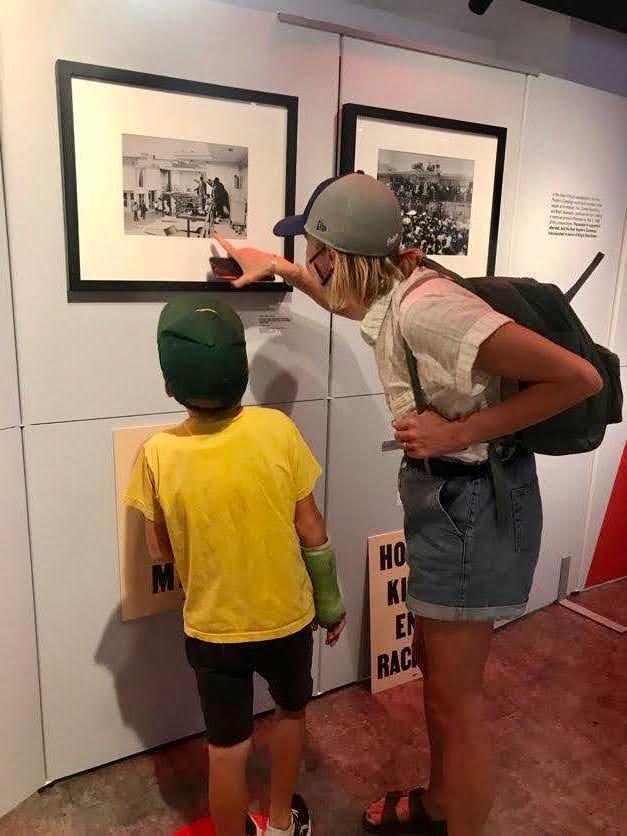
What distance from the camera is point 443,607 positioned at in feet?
4.82

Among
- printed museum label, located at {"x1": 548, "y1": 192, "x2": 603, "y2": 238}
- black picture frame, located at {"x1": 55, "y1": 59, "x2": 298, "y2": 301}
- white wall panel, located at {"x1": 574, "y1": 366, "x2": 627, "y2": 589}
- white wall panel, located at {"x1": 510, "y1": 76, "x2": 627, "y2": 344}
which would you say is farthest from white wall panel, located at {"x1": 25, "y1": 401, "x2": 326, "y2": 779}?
white wall panel, located at {"x1": 574, "y1": 366, "x2": 627, "y2": 589}

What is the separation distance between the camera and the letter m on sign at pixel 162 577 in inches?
78.9

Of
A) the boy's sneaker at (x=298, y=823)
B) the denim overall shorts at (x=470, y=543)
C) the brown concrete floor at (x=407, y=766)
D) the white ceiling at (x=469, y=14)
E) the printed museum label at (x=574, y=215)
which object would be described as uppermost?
the white ceiling at (x=469, y=14)

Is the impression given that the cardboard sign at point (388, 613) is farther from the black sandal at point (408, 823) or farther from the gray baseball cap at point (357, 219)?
the gray baseball cap at point (357, 219)

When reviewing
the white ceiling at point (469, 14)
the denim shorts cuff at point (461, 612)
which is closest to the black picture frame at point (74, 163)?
the white ceiling at point (469, 14)

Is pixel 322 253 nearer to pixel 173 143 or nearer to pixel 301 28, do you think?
pixel 173 143

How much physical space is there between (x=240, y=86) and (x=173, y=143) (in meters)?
0.25

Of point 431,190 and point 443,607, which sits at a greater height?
point 431,190

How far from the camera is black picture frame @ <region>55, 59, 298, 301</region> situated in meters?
1.61

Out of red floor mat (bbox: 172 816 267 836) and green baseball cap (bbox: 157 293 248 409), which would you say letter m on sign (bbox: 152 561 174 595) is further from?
green baseball cap (bbox: 157 293 248 409)

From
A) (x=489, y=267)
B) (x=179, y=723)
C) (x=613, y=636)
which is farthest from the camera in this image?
(x=613, y=636)

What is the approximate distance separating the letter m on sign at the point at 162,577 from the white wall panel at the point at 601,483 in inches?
76.2

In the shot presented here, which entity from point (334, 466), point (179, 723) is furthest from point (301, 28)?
point (179, 723)

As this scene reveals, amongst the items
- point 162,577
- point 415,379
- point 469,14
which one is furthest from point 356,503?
point 469,14
